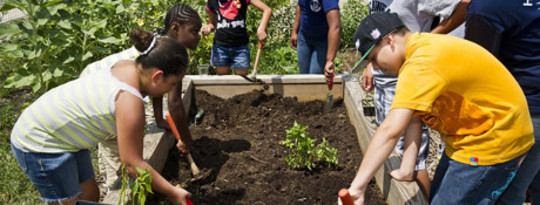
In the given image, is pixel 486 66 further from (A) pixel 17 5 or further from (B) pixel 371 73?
(A) pixel 17 5

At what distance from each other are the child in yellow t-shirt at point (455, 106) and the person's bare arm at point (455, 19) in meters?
0.89

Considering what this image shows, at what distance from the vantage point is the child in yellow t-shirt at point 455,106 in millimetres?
1662

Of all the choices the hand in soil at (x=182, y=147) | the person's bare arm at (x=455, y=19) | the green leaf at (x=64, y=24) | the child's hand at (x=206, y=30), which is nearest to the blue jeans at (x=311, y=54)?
the child's hand at (x=206, y=30)

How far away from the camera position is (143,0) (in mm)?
5312

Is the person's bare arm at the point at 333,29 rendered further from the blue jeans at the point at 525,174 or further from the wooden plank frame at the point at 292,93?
the blue jeans at the point at 525,174

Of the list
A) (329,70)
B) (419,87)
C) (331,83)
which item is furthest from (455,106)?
(331,83)

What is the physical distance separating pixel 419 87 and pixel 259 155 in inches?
81.8

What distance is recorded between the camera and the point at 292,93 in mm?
4551

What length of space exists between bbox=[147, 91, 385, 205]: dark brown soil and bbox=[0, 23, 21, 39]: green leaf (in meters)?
1.50

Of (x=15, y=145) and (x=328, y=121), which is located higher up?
(x=15, y=145)

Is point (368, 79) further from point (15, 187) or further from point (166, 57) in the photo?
point (15, 187)

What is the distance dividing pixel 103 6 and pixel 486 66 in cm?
421

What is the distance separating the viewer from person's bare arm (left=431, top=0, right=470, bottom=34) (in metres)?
2.62

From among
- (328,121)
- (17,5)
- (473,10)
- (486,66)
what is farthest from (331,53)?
(17,5)
